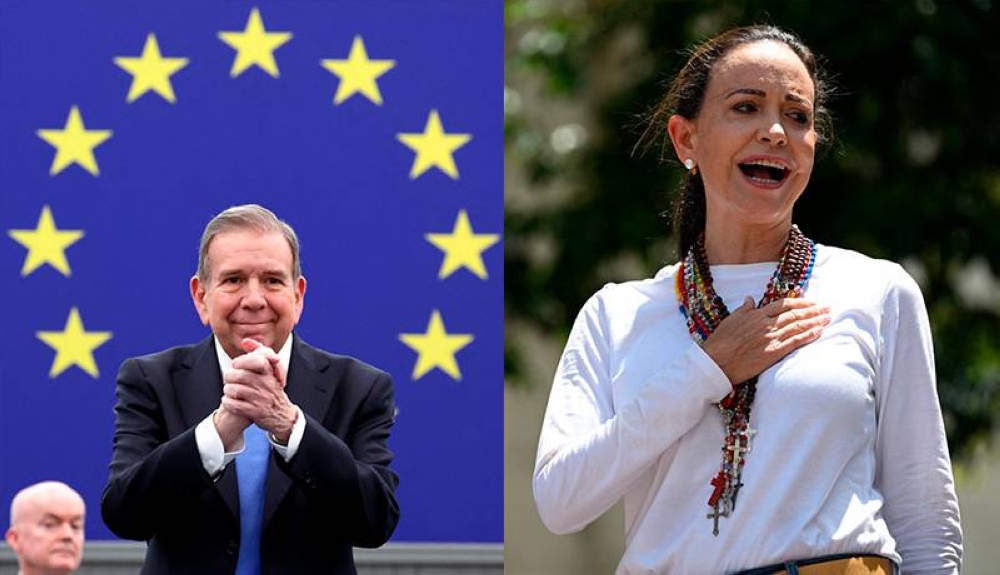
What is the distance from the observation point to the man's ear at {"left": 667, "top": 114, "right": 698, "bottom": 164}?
11.1 feet

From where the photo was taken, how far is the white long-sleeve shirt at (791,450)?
3.03 m

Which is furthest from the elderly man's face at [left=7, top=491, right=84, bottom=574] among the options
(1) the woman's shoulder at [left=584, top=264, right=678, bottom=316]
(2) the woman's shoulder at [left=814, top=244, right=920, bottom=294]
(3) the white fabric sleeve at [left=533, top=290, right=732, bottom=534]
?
(2) the woman's shoulder at [left=814, top=244, right=920, bottom=294]

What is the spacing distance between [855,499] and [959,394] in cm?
554

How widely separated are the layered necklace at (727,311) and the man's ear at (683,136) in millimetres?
154

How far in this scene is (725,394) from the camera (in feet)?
10.2

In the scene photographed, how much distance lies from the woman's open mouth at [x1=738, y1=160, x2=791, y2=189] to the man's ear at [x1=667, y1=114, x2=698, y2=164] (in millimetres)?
136

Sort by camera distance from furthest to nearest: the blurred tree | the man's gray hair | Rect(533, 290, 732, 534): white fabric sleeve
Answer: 1. the blurred tree
2. the man's gray hair
3. Rect(533, 290, 732, 534): white fabric sleeve

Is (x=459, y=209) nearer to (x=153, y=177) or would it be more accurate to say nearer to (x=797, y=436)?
(x=153, y=177)

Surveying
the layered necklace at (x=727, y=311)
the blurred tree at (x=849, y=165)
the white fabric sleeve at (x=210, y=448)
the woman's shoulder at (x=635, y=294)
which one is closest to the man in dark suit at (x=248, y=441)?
the white fabric sleeve at (x=210, y=448)

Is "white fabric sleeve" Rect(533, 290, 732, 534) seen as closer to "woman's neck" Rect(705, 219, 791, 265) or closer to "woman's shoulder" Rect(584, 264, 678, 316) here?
"woman's shoulder" Rect(584, 264, 678, 316)

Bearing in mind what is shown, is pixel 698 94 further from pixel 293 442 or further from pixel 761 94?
pixel 293 442

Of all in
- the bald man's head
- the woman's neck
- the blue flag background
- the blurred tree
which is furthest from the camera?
the blurred tree

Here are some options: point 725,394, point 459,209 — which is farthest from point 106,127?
point 725,394

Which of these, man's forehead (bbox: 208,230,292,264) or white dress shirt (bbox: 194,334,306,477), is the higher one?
man's forehead (bbox: 208,230,292,264)
